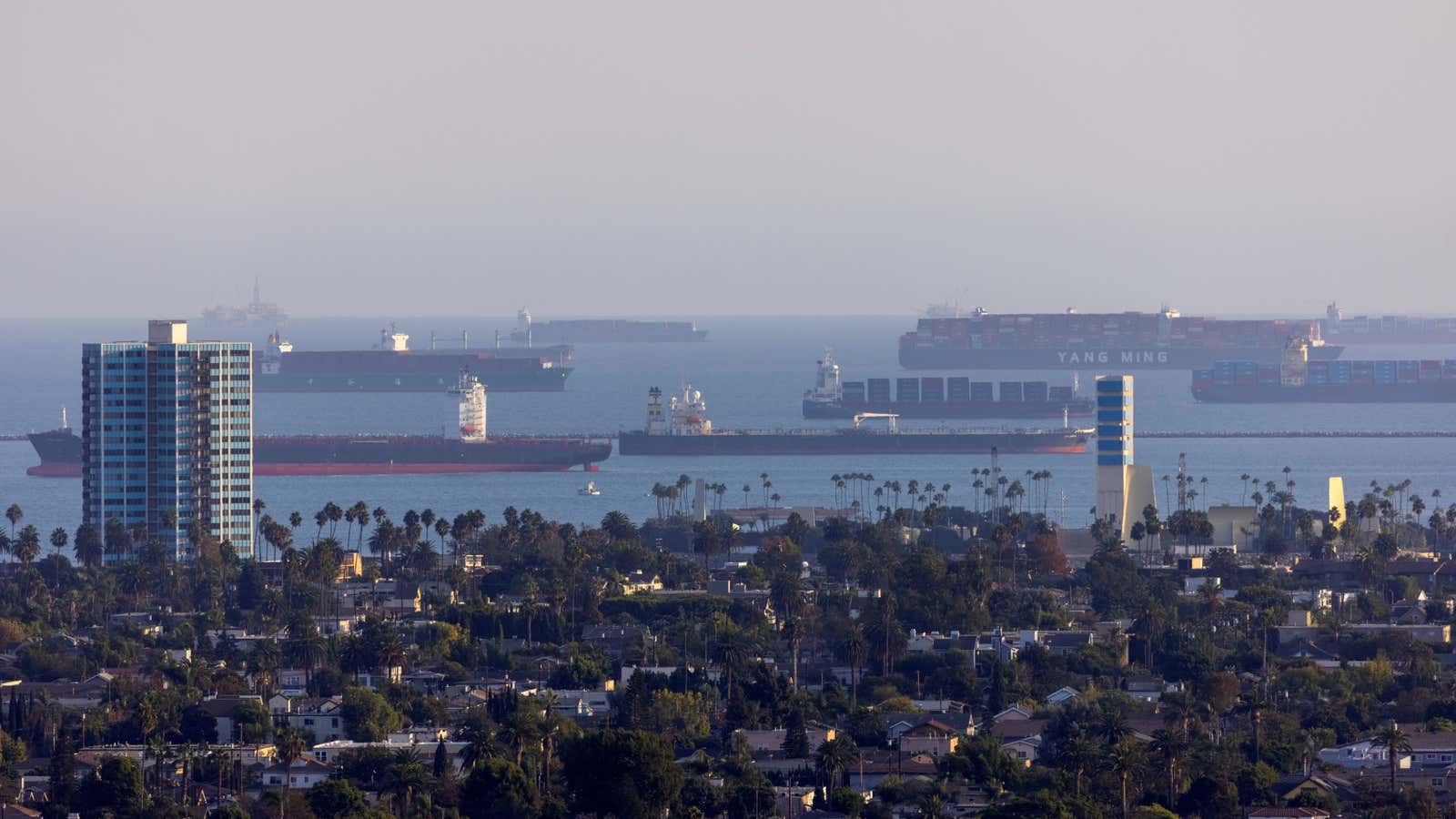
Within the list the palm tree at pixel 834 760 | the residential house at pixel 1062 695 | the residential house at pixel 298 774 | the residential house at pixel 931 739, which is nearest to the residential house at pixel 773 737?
the residential house at pixel 931 739

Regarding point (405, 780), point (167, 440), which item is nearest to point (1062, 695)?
point (405, 780)

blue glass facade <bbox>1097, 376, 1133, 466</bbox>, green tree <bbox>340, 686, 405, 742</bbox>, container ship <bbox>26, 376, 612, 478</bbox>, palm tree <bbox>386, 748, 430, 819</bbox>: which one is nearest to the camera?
palm tree <bbox>386, 748, 430, 819</bbox>

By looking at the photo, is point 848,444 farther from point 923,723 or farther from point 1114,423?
point 923,723

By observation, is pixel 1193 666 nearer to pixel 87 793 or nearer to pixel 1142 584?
pixel 1142 584

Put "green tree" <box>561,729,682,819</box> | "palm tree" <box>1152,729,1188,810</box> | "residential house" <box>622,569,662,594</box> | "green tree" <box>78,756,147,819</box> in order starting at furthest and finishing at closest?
"residential house" <box>622,569,662,594</box>
"palm tree" <box>1152,729,1188,810</box>
"green tree" <box>78,756,147,819</box>
"green tree" <box>561,729,682,819</box>

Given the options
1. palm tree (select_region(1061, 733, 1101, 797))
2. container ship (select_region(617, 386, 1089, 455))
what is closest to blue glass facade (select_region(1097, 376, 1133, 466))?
palm tree (select_region(1061, 733, 1101, 797))

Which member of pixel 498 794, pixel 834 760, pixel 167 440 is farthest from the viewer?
pixel 167 440

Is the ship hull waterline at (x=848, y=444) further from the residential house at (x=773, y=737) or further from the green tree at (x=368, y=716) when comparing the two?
the residential house at (x=773, y=737)

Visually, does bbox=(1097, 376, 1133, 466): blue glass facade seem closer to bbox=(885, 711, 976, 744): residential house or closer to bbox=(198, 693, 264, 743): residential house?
bbox=(885, 711, 976, 744): residential house
